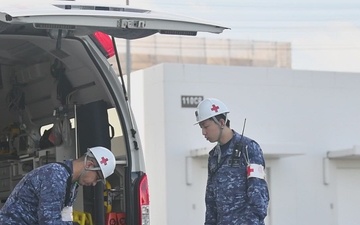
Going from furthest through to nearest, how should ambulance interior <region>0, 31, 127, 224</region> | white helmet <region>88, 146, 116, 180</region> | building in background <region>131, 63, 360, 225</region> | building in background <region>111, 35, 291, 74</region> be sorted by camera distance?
building in background <region>111, 35, 291, 74</region>
building in background <region>131, 63, 360, 225</region>
ambulance interior <region>0, 31, 127, 224</region>
white helmet <region>88, 146, 116, 180</region>

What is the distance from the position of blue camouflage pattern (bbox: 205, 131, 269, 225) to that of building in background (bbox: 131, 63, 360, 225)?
1314cm

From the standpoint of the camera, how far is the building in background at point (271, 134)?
19.7 m

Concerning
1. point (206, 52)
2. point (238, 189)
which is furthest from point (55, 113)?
point (206, 52)

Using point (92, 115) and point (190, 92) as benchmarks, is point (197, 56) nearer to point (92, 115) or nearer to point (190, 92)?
point (190, 92)

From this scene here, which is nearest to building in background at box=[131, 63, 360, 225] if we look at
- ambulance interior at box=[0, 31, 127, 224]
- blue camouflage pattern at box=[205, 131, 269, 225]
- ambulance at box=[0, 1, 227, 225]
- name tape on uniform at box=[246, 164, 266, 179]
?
ambulance interior at box=[0, 31, 127, 224]

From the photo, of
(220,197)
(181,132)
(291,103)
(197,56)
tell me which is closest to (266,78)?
(291,103)

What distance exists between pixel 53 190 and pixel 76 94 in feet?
5.30

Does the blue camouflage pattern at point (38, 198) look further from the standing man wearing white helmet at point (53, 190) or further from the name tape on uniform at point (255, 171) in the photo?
the name tape on uniform at point (255, 171)

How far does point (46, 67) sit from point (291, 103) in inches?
561

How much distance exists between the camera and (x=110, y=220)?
6.42 meters

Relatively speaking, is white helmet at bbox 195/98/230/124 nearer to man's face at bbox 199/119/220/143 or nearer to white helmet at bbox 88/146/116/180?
man's face at bbox 199/119/220/143

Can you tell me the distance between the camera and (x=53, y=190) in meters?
5.47

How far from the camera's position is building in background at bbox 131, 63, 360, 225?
19688 millimetres

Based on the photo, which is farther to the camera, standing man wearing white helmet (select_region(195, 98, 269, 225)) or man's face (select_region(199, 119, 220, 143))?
man's face (select_region(199, 119, 220, 143))
